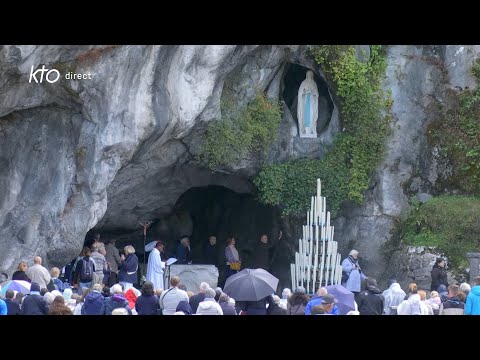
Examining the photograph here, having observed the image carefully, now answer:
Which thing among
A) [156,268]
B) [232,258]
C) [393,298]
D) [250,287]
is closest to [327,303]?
[250,287]

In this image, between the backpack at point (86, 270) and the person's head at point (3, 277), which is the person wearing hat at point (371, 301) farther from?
the person's head at point (3, 277)

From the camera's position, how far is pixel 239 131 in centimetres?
2519

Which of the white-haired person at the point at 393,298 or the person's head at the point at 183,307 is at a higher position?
the white-haired person at the point at 393,298

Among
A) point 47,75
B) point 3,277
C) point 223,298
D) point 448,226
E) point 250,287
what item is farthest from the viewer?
point 448,226

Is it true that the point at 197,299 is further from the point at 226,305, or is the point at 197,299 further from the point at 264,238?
the point at 264,238

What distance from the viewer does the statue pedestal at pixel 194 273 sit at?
79.5 feet

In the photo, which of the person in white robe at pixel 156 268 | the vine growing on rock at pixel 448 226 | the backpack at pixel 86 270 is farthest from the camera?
the vine growing on rock at pixel 448 226

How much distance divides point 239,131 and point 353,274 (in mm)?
4193

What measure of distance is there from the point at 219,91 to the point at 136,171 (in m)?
2.48

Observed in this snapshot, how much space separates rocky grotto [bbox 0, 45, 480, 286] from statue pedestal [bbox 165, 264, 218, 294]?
188 cm

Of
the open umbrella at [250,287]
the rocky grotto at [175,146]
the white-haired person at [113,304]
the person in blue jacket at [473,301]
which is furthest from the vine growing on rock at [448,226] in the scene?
the white-haired person at [113,304]

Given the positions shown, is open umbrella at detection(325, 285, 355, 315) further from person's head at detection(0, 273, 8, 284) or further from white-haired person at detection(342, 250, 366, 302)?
person's head at detection(0, 273, 8, 284)

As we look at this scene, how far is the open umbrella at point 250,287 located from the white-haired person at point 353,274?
560 cm
